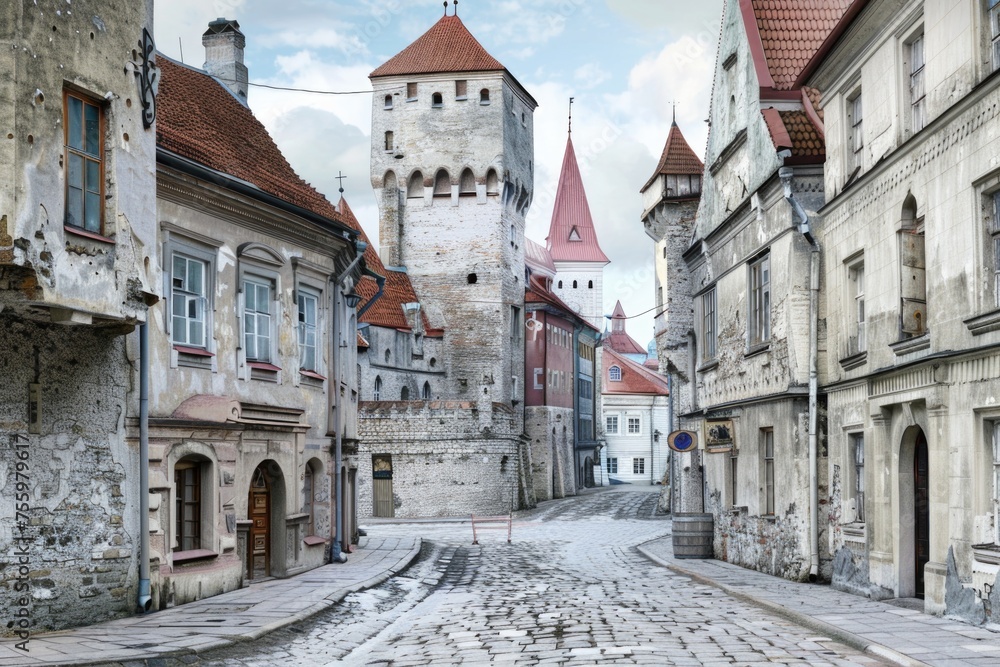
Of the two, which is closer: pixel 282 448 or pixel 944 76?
pixel 944 76

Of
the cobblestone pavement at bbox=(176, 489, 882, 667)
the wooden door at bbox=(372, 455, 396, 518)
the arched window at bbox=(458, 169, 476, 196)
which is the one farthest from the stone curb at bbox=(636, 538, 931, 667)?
the arched window at bbox=(458, 169, 476, 196)

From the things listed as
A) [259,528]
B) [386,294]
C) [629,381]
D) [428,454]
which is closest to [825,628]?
[259,528]

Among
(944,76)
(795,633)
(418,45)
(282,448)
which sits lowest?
(795,633)

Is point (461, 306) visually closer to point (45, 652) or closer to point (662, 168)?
point (662, 168)

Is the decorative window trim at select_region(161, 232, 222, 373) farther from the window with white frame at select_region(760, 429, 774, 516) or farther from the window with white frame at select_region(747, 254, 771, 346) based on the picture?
the window with white frame at select_region(760, 429, 774, 516)

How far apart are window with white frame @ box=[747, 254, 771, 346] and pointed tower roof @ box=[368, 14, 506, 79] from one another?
40.6 meters

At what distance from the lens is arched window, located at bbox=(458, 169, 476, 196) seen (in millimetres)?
61094

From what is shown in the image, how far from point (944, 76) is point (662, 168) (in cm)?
Result: 2791

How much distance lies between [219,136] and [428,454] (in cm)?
3160

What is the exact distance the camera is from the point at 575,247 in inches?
4129

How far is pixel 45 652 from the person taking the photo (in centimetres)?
1127

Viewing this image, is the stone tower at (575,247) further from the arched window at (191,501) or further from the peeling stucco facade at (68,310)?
the peeling stucco facade at (68,310)

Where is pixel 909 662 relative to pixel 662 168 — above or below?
below

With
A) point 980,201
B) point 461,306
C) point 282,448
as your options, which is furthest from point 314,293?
point 461,306
